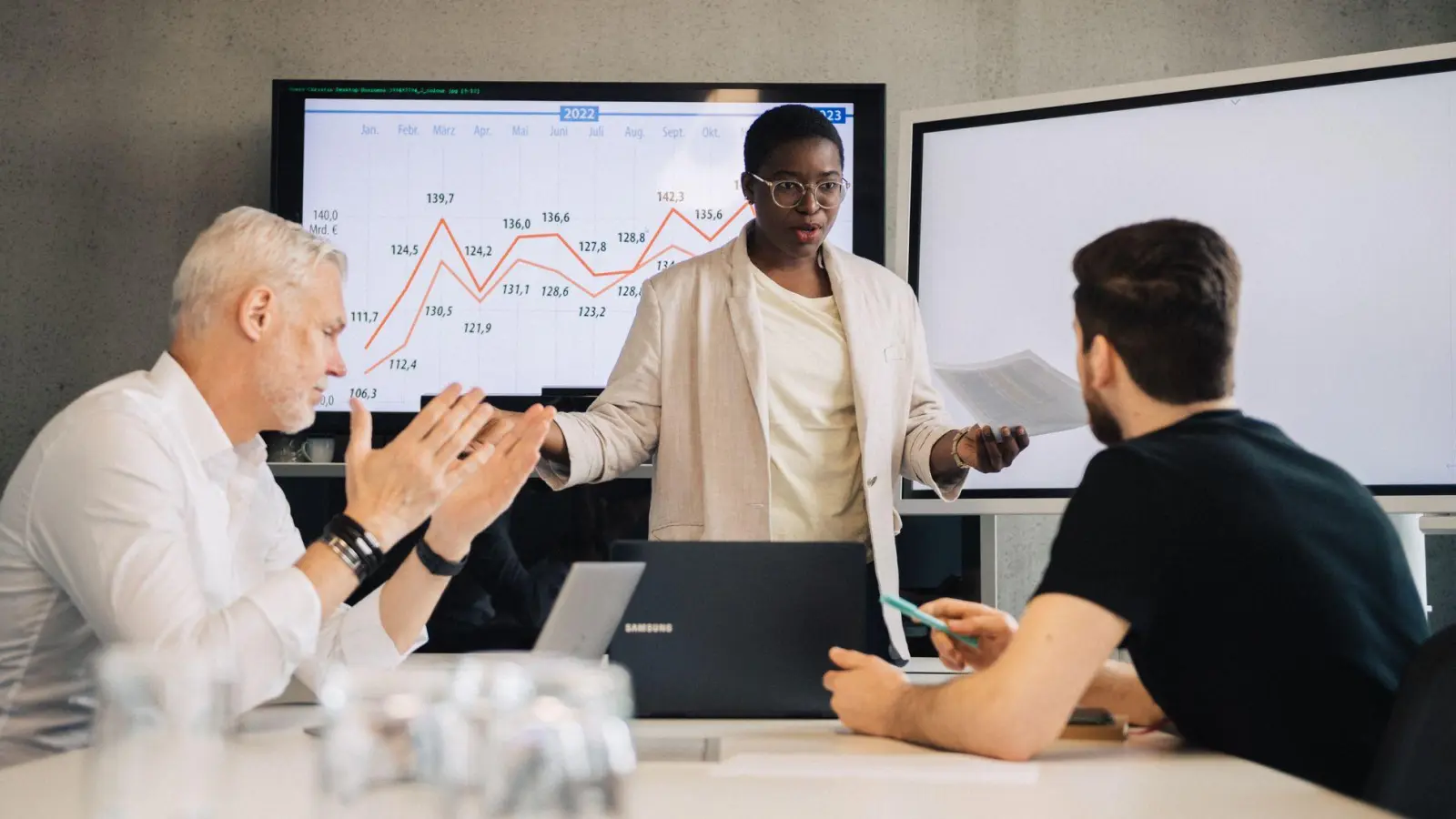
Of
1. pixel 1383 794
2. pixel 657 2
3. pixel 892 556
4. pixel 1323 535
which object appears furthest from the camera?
pixel 657 2

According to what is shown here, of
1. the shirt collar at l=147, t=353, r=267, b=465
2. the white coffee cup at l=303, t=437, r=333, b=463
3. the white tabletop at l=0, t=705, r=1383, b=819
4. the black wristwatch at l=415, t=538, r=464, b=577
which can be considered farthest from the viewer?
the white coffee cup at l=303, t=437, r=333, b=463

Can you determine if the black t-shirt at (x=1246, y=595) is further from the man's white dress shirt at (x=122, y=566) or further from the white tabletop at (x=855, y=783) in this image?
the man's white dress shirt at (x=122, y=566)

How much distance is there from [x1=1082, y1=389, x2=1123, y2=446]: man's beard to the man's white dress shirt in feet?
3.08

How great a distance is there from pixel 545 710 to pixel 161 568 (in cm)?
98

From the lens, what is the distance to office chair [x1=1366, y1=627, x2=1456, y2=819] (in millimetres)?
1144

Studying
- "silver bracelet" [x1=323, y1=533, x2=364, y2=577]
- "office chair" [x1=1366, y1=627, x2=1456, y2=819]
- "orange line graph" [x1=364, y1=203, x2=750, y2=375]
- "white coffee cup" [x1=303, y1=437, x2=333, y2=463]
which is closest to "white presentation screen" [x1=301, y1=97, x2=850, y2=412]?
"orange line graph" [x1=364, y1=203, x2=750, y2=375]

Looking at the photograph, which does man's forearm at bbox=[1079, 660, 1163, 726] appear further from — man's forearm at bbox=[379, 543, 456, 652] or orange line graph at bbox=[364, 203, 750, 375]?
orange line graph at bbox=[364, 203, 750, 375]

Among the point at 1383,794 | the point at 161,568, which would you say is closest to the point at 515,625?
the point at 161,568

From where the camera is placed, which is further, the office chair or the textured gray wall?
the textured gray wall

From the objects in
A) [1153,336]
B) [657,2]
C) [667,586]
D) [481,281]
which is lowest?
[667,586]

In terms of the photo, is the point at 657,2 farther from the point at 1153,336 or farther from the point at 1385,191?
the point at 1153,336

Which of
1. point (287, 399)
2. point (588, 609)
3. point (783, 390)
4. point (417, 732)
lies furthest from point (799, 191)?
point (417, 732)

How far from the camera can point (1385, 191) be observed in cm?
269

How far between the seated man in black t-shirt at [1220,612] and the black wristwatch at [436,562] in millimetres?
686
